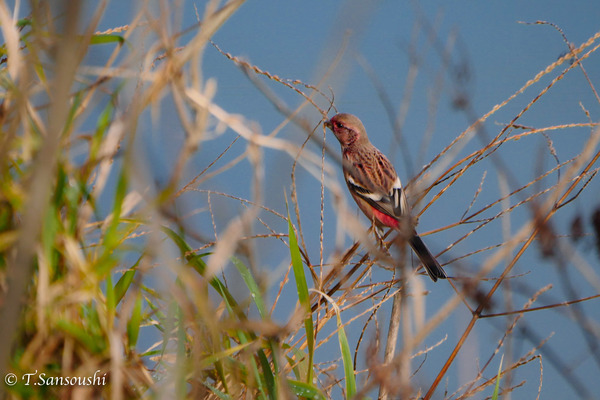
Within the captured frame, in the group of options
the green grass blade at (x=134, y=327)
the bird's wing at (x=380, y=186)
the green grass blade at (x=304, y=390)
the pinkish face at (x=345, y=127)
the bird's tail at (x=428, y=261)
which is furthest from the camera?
the pinkish face at (x=345, y=127)

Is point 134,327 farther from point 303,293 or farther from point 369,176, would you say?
point 369,176

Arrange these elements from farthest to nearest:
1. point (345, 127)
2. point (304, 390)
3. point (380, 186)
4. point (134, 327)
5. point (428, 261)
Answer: point (345, 127) < point (380, 186) < point (428, 261) < point (304, 390) < point (134, 327)

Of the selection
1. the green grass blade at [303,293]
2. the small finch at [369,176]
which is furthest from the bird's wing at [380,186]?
the green grass blade at [303,293]

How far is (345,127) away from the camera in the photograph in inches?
151

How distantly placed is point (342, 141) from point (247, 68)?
9.06 ft

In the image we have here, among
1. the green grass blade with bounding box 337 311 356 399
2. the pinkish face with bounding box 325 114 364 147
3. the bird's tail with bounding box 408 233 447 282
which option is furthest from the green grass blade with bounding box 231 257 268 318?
the pinkish face with bounding box 325 114 364 147

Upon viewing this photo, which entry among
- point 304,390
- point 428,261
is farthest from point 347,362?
point 428,261

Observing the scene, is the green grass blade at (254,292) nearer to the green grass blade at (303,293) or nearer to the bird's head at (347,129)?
the green grass blade at (303,293)

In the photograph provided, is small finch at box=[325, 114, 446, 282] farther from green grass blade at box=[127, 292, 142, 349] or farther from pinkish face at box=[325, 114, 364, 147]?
green grass blade at box=[127, 292, 142, 349]

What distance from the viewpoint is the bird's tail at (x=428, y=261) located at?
7.91 feet

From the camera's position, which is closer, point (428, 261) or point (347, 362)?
point (347, 362)

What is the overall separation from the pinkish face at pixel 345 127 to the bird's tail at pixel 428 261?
54.4 inches

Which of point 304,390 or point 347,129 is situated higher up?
point 347,129

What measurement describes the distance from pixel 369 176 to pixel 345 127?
0.49m
